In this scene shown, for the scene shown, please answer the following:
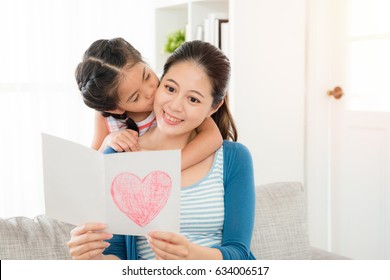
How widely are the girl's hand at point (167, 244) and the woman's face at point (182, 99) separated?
29 cm

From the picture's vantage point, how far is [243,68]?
130 inches

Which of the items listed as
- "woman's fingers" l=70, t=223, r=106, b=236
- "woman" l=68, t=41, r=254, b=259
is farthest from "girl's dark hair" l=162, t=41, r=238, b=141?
"woman's fingers" l=70, t=223, r=106, b=236

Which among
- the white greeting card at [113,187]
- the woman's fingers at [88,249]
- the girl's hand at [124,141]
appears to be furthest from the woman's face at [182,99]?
the woman's fingers at [88,249]

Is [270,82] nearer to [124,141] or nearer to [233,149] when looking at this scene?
[233,149]

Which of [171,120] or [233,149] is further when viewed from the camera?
[233,149]

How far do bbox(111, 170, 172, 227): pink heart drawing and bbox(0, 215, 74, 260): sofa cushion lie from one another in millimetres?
467

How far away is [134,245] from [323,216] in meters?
2.30

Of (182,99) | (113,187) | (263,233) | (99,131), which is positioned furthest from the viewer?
(263,233)

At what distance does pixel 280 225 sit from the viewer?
2.03 metres

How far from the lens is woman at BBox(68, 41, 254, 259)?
5.08 feet

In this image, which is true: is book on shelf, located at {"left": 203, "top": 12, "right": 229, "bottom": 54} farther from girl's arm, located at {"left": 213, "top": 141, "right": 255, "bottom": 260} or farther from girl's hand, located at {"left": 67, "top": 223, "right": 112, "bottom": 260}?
girl's hand, located at {"left": 67, "top": 223, "right": 112, "bottom": 260}

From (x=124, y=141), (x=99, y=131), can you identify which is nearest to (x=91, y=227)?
(x=124, y=141)

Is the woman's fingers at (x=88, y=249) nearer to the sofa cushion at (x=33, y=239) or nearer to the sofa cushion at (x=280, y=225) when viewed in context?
the sofa cushion at (x=33, y=239)

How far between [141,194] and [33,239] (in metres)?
0.51
